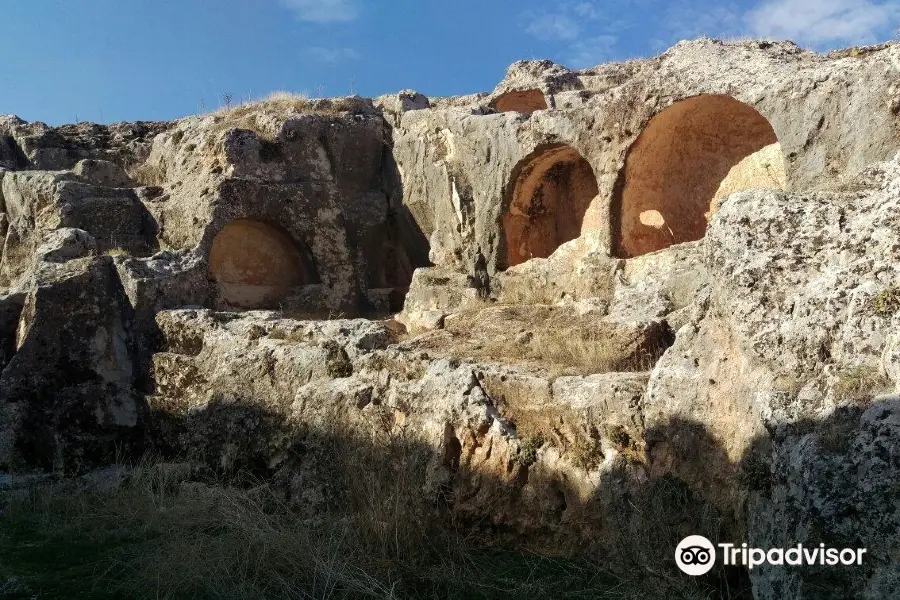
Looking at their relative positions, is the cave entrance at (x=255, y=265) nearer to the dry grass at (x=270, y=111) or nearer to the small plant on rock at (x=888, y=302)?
the dry grass at (x=270, y=111)

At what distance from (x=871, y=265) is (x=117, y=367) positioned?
8.26 meters

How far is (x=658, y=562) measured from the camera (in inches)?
190

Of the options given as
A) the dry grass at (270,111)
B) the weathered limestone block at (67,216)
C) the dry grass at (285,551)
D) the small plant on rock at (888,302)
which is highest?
the dry grass at (270,111)

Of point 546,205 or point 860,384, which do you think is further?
point 546,205

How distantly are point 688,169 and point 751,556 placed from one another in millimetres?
7351

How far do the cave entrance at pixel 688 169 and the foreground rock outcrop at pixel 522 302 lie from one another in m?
0.04

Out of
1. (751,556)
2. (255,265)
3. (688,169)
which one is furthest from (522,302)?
(751,556)

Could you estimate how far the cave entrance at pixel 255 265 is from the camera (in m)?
12.6

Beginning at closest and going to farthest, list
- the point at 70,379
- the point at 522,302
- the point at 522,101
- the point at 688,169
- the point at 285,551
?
the point at 285,551 → the point at 70,379 → the point at 688,169 → the point at 522,302 → the point at 522,101

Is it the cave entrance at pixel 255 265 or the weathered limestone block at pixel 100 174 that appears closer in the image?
the cave entrance at pixel 255 265

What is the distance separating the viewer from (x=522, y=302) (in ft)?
37.1

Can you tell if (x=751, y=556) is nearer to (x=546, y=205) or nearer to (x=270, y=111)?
(x=546, y=205)

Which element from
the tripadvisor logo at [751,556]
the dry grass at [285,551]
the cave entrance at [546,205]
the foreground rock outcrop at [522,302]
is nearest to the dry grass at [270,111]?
the foreground rock outcrop at [522,302]

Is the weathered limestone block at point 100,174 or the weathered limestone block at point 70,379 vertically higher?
the weathered limestone block at point 100,174
